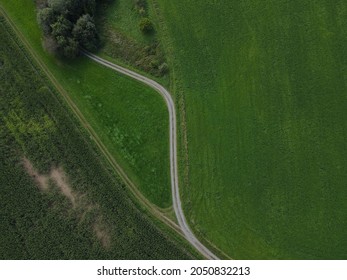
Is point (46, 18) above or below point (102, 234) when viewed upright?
above

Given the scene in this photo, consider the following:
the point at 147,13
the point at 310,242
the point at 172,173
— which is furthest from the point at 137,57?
the point at 310,242

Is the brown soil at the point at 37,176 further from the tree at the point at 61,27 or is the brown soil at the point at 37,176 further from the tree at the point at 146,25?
the tree at the point at 146,25

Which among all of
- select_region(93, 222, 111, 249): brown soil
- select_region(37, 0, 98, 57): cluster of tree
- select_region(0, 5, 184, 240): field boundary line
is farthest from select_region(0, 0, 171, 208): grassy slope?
select_region(93, 222, 111, 249): brown soil

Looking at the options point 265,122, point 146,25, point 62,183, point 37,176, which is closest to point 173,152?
point 265,122

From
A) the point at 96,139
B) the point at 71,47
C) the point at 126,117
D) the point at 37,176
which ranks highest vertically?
the point at 71,47

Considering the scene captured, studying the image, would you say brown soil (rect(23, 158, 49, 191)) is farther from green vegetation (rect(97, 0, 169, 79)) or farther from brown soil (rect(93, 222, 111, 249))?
green vegetation (rect(97, 0, 169, 79))

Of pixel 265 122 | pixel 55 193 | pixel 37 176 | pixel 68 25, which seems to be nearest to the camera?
pixel 265 122

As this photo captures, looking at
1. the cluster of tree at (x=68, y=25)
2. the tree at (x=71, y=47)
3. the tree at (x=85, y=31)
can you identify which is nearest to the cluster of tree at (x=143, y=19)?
the cluster of tree at (x=68, y=25)

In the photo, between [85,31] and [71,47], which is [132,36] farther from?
[71,47]
